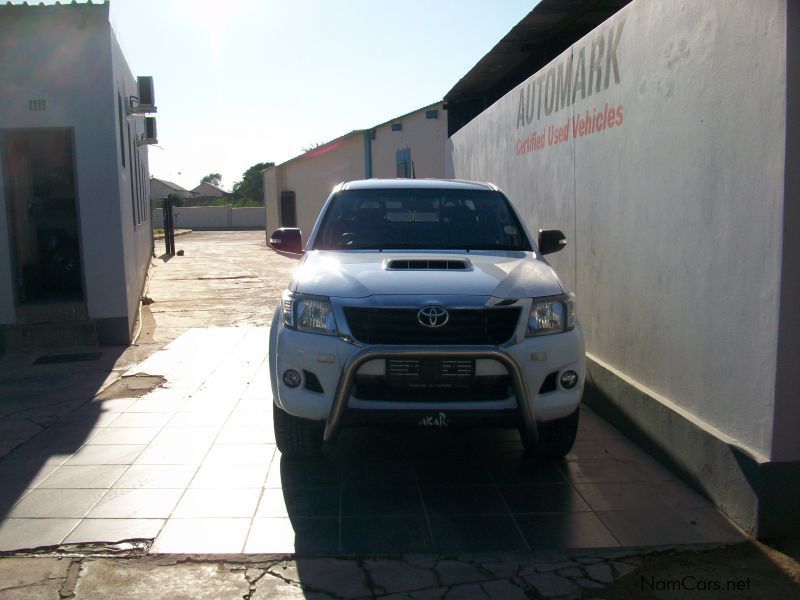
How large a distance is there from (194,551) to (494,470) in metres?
2.08

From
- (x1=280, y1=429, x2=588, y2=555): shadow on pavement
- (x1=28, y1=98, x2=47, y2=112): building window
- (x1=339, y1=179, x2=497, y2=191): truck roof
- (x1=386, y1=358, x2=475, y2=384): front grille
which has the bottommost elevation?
(x1=280, y1=429, x2=588, y2=555): shadow on pavement

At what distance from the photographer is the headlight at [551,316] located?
4594mm

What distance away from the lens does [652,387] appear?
5.43 m

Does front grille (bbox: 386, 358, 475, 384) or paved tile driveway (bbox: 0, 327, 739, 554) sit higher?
front grille (bbox: 386, 358, 475, 384)

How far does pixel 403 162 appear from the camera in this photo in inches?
784

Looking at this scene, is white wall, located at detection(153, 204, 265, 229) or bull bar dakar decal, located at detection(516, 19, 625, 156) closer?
bull bar dakar decal, located at detection(516, 19, 625, 156)

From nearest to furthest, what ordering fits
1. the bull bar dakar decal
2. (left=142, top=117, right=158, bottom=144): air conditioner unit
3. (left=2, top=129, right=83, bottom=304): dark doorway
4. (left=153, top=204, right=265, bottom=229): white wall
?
the bull bar dakar decal
(left=2, top=129, right=83, bottom=304): dark doorway
(left=142, top=117, right=158, bottom=144): air conditioner unit
(left=153, top=204, right=265, bottom=229): white wall

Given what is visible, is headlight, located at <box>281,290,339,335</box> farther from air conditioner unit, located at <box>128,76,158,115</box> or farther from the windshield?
air conditioner unit, located at <box>128,76,158,115</box>

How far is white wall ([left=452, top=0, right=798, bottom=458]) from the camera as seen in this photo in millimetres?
3945

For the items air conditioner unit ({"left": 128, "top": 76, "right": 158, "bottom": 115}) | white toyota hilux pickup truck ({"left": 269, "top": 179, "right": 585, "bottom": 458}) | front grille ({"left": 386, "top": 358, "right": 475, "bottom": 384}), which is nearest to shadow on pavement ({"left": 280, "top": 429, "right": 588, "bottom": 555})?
white toyota hilux pickup truck ({"left": 269, "top": 179, "right": 585, "bottom": 458})

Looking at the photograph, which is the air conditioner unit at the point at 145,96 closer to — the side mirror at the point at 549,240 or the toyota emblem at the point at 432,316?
the side mirror at the point at 549,240

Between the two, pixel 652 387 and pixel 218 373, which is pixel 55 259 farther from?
pixel 652 387

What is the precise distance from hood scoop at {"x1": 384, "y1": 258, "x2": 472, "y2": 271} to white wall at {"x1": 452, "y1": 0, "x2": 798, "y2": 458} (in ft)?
4.49

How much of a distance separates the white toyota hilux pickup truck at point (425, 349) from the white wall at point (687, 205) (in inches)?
30.0
